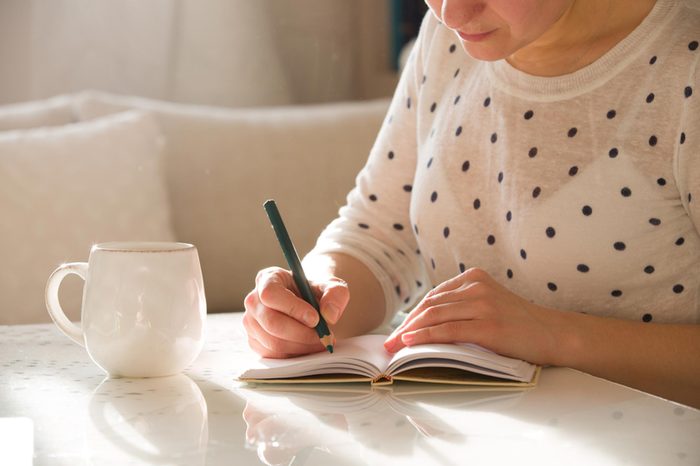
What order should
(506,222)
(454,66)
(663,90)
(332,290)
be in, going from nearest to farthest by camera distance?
(332,290) < (663,90) < (506,222) < (454,66)

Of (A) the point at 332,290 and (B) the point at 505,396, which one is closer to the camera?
(B) the point at 505,396

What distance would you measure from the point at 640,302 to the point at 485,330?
0.94 ft

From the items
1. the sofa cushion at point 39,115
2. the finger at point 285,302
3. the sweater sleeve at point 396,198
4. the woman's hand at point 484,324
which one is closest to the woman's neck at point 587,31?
the sweater sleeve at point 396,198

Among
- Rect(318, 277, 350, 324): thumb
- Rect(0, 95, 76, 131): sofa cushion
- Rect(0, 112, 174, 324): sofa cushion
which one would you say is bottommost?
Rect(0, 112, 174, 324): sofa cushion

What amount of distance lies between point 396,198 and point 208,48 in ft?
4.32

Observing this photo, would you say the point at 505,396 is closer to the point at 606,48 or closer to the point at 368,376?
the point at 368,376

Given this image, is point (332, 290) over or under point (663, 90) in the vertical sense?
under

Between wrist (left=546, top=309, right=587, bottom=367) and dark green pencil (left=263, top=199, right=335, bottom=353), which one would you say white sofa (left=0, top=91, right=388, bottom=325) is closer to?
dark green pencil (left=263, top=199, right=335, bottom=353)

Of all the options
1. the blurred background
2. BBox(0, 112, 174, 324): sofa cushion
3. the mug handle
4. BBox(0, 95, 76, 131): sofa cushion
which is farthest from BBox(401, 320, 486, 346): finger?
the blurred background

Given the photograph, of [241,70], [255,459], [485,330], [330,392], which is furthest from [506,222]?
[241,70]

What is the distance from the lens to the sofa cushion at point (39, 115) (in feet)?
6.48

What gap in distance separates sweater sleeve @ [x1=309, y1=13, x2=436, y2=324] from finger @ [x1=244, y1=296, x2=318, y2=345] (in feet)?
1.28

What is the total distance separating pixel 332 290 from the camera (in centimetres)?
93

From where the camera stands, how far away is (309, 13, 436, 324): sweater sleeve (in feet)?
4.30
